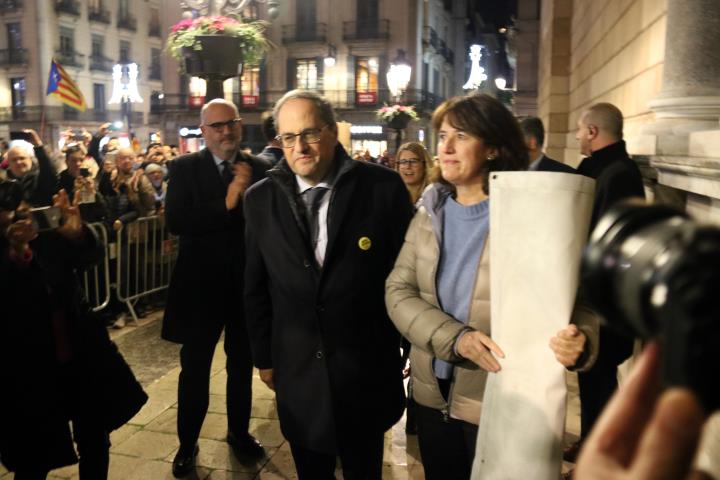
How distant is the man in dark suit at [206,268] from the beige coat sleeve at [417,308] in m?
1.73

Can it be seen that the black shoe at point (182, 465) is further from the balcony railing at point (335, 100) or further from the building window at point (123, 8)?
the building window at point (123, 8)

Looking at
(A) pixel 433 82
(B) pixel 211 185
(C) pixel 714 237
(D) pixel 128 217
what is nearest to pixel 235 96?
(A) pixel 433 82

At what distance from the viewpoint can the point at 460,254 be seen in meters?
2.45

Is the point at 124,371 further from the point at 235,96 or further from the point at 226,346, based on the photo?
the point at 235,96

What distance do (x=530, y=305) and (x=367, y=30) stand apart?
42857 millimetres

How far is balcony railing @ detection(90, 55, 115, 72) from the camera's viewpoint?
54688 millimetres

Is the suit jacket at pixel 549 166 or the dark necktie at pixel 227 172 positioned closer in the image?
the dark necktie at pixel 227 172

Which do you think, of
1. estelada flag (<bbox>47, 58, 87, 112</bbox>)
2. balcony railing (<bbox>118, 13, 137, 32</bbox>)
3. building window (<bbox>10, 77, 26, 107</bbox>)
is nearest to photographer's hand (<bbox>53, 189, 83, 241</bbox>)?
estelada flag (<bbox>47, 58, 87, 112</bbox>)

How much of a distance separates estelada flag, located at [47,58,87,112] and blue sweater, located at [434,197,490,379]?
13069 mm

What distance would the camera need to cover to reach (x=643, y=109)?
6.23 metres

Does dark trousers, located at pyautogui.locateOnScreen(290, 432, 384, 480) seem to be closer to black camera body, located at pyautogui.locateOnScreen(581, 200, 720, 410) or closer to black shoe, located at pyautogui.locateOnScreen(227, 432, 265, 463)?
black shoe, located at pyautogui.locateOnScreen(227, 432, 265, 463)

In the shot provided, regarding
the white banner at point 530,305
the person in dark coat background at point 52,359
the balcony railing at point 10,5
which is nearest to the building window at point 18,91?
the balcony railing at point 10,5

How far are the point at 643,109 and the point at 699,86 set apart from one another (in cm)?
218

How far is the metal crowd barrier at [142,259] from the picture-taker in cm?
768
